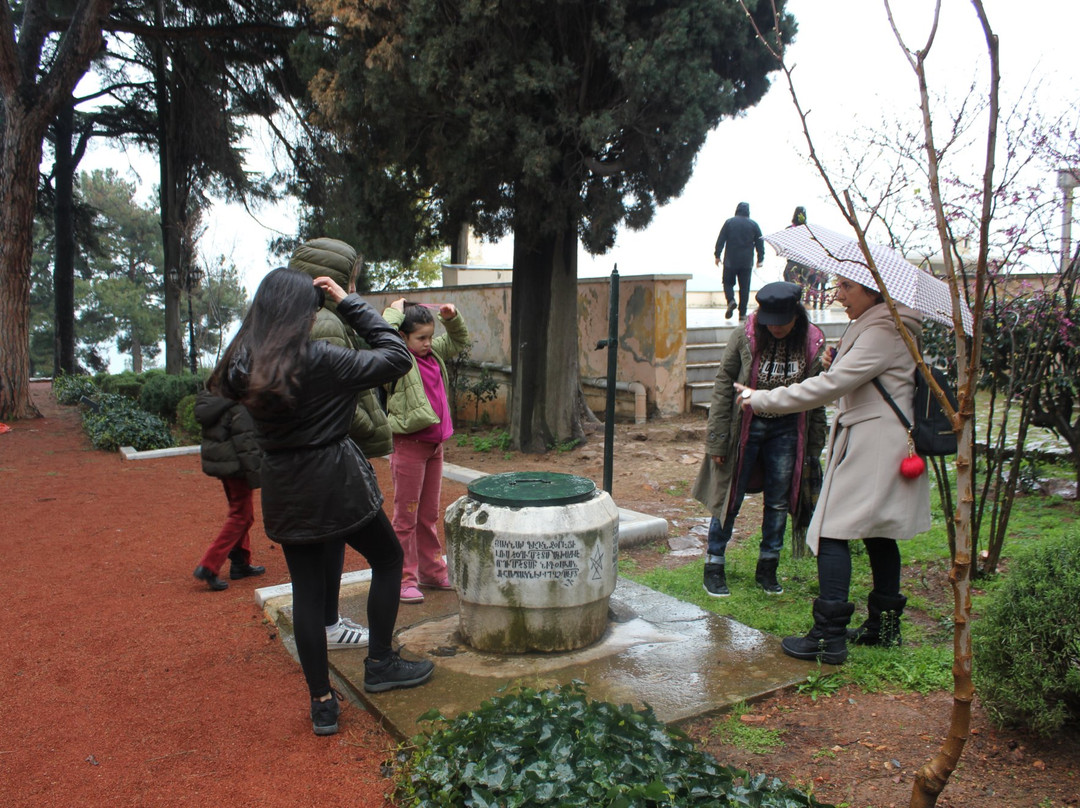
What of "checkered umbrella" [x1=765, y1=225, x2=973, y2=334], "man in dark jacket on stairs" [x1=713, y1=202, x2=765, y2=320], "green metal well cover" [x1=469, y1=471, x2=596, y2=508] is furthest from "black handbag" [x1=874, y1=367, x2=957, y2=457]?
"man in dark jacket on stairs" [x1=713, y1=202, x2=765, y2=320]

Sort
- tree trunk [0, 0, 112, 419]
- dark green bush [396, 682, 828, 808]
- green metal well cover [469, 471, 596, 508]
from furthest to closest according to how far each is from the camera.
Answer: tree trunk [0, 0, 112, 419]
green metal well cover [469, 471, 596, 508]
dark green bush [396, 682, 828, 808]

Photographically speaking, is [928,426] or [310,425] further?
[928,426]

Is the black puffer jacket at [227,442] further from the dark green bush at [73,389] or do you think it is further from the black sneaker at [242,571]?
the dark green bush at [73,389]

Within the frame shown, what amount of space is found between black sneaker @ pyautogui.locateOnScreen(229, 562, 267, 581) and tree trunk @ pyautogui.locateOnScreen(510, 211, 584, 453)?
5121mm

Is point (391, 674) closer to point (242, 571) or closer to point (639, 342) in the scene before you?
point (242, 571)

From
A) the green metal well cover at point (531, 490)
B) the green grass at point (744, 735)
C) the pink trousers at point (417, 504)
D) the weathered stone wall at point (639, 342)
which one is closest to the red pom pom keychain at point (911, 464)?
the green grass at point (744, 735)

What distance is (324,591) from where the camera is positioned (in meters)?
3.13

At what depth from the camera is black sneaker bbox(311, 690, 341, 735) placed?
308 cm

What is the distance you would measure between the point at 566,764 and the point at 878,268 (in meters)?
2.19

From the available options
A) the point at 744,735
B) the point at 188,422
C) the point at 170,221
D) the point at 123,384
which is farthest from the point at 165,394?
the point at 744,735

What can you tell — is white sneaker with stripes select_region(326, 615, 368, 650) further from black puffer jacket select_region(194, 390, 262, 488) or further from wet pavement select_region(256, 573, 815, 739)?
black puffer jacket select_region(194, 390, 262, 488)

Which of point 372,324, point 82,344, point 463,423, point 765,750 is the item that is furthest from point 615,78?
point 82,344

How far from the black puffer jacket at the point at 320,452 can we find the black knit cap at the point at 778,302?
1979 mm

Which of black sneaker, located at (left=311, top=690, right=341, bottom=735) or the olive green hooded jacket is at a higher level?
the olive green hooded jacket
